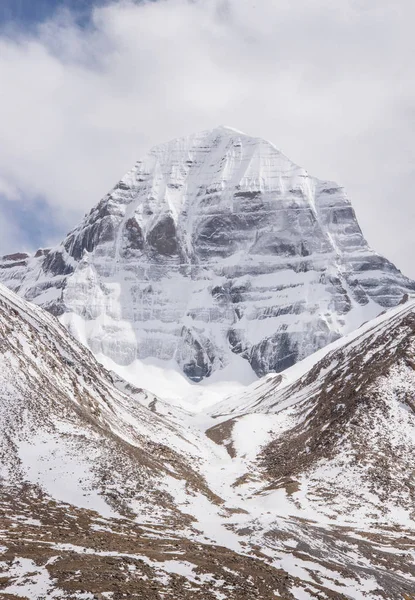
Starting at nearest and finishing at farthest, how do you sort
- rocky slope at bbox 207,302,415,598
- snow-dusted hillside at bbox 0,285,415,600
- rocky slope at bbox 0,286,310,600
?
rocky slope at bbox 0,286,310,600 < snow-dusted hillside at bbox 0,285,415,600 < rocky slope at bbox 207,302,415,598

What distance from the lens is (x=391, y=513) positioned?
58812mm

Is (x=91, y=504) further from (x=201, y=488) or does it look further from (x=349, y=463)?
(x=349, y=463)

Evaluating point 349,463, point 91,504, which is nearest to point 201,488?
point 349,463

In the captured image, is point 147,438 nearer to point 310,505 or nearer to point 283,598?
point 310,505

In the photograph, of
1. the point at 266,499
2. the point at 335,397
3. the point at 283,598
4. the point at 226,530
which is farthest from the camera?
the point at 335,397

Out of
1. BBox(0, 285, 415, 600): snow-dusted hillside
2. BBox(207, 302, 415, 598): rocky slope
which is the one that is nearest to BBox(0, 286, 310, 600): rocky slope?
BBox(0, 285, 415, 600): snow-dusted hillside

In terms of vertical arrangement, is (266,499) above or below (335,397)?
below

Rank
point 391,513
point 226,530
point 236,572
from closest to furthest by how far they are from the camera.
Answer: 1. point 236,572
2. point 226,530
3. point 391,513

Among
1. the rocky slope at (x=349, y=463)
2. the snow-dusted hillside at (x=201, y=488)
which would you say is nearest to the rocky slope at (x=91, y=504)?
the snow-dusted hillside at (x=201, y=488)

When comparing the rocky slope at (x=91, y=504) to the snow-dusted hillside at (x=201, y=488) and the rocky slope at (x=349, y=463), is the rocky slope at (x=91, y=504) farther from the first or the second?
the rocky slope at (x=349, y=463)

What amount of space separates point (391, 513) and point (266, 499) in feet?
43.1

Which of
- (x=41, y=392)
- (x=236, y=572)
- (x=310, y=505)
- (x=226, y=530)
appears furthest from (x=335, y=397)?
(x=236, y=572)

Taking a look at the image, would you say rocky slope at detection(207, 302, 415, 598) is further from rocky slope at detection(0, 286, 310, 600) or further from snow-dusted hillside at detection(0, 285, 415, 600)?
rocky slope at detection(0, 286, 310, 600)

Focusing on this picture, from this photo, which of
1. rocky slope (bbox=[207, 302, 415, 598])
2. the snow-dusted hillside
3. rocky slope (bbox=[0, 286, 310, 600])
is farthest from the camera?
rocky slope (bbox=[207, 302, 415, 598])
